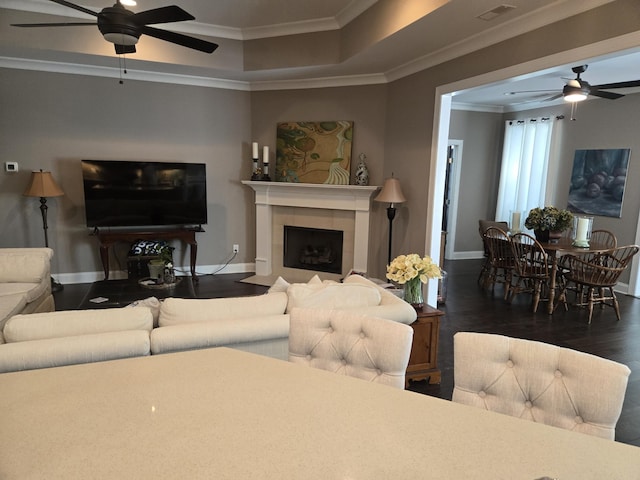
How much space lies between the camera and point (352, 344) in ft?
5.19

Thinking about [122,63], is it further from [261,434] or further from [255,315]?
[261,434]

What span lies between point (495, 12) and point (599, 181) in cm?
424

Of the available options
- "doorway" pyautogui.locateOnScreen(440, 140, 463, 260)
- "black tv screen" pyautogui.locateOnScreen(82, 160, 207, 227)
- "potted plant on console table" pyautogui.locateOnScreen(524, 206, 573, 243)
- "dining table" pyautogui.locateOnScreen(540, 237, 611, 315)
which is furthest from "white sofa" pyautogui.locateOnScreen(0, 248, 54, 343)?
"doorway" pyautogui.locateOnScreen(440, 140, 463, 260)

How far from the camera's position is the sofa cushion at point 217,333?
2.05 m

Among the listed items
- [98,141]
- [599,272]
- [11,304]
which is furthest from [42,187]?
[599,272]

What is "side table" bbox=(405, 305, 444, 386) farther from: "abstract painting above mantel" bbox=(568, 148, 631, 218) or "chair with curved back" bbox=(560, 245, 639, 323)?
"abstract painting above mantel" bbox=(568, 148, 631, 218)

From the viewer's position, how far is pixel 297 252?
21.1ft

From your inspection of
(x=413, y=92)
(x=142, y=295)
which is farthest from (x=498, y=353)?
(x=413, y=92)

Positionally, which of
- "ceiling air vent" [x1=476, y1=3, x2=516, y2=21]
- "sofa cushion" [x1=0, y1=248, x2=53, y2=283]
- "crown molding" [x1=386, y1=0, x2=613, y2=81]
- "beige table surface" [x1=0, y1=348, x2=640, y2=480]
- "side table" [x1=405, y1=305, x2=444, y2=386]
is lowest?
"side table" [x1=405, y1=305, x2=444, y2=386]

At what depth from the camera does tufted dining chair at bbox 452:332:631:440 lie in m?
1.19

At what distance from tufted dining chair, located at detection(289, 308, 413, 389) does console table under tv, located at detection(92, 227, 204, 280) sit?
441 centimetres

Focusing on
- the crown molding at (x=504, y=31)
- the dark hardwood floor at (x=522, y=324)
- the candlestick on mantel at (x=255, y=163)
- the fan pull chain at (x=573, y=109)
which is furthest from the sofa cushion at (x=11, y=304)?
the fan pull chain at (x=573, y=109)

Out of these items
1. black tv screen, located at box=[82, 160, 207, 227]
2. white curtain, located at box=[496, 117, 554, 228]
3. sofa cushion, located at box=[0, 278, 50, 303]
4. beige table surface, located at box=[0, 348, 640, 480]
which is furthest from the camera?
white curtain, located at box=[496, 117, 554, 228]

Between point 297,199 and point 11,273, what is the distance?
3438 millimetres
